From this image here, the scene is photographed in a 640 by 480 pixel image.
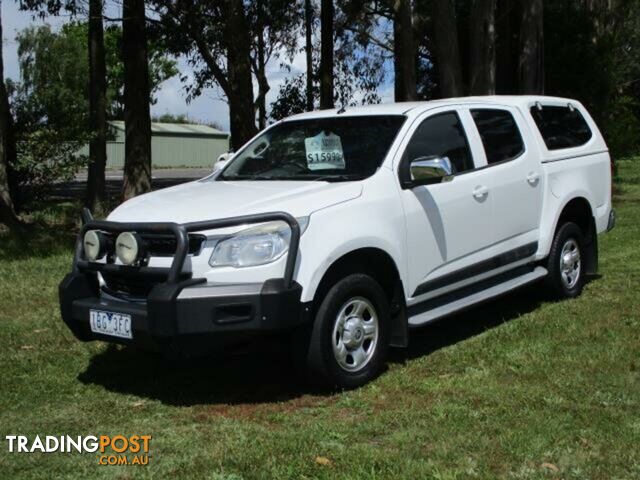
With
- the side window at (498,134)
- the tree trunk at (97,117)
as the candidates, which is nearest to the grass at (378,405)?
the side window at (498,134)

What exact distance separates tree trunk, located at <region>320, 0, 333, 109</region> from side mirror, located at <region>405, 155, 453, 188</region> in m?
14.9

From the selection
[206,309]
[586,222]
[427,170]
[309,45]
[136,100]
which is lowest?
[206,309]

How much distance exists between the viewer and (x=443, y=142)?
6680 mm

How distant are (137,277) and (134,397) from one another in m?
0.79

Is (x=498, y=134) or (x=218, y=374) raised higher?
(x=498, y=134)

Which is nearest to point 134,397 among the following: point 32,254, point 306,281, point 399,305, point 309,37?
point 306,281

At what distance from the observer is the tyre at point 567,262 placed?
25.5 ft

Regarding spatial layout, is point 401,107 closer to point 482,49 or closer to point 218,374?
point 218,374

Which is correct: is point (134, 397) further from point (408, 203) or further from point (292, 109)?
point (292, 109)

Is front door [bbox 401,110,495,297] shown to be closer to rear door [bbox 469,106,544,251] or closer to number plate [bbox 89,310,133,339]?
rear door [bbox 469,106,544,251]

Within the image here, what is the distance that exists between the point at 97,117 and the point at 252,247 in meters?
12.1

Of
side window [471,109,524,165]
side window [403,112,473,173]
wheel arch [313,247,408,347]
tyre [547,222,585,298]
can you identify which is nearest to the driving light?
wheel arch [313,247,408,347]

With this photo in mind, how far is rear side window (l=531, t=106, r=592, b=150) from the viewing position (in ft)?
26.0

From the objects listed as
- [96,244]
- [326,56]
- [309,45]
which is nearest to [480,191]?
[96,244]
